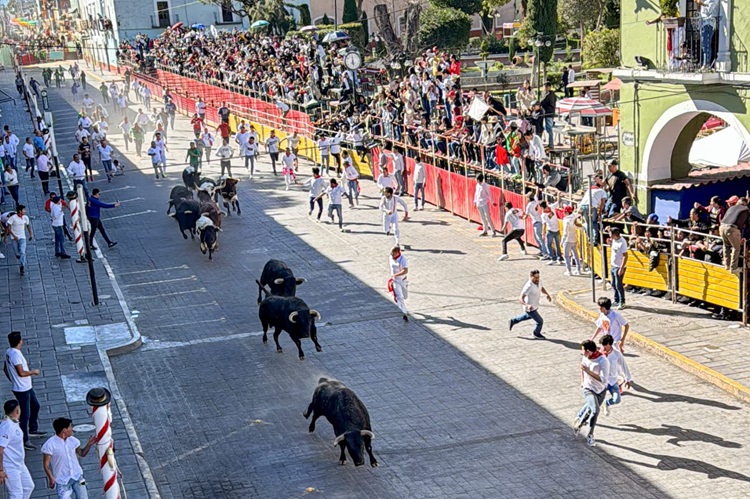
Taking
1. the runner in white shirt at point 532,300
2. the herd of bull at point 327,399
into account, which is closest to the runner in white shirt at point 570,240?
Result: the runner in white shirt at point 532,300

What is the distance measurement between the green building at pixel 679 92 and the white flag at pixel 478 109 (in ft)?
14.9

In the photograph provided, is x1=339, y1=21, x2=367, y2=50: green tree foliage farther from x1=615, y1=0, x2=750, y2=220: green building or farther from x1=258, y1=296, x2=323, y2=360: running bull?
x1=258, y1=296, x2=323, y2=360: running bull

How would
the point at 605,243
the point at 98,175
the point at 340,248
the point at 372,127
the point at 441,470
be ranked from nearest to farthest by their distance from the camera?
1. the point at 441,470
2. the point at 605,243
3. the point at 340,248
4. the point at 372,127
5. the point at 98,175

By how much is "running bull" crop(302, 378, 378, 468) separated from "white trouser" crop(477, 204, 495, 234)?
11767mm

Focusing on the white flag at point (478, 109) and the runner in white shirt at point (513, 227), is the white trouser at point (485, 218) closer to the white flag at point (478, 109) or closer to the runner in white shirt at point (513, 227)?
the runner in white shirt at point (513, 227)

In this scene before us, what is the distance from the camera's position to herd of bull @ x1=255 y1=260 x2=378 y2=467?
13.4 meters

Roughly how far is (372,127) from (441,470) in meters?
21.1

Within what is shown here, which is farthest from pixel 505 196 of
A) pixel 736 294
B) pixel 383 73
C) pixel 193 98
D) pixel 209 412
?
pixel 193 98

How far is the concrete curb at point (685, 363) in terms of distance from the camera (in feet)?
50.0

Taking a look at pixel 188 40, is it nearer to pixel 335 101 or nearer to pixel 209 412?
pixel 335 101

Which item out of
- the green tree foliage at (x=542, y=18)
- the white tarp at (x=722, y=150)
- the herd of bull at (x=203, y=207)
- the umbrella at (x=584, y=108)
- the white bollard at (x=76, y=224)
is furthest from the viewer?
the green tree foliage at (x=542, y=18)

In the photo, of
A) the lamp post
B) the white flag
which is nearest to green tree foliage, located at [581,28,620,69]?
the lamp post

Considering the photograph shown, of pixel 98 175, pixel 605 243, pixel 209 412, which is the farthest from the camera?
pixel 98 175

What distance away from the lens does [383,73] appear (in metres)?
51.0
